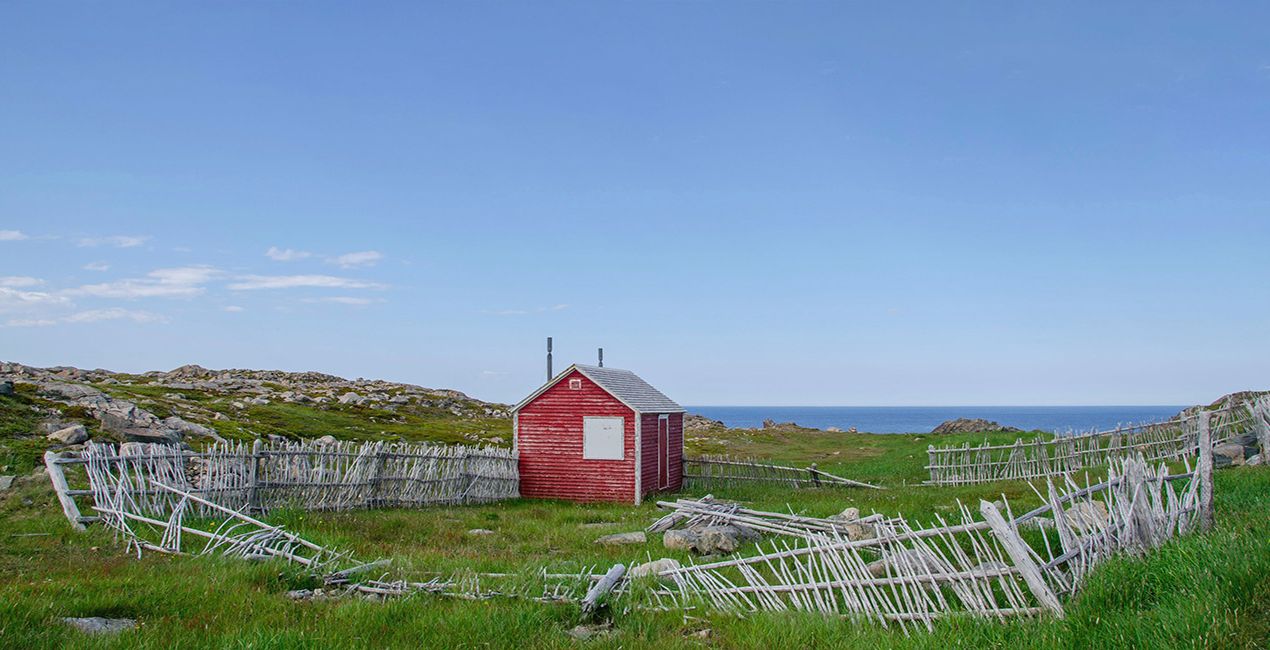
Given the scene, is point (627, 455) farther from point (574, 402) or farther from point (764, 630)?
point (764, 630)

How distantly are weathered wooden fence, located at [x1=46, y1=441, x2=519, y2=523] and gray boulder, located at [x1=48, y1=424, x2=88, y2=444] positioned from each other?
356cm

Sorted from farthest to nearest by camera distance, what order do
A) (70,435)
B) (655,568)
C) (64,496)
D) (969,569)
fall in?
(70,435)
(64,496)
(655,568)
(969,569)

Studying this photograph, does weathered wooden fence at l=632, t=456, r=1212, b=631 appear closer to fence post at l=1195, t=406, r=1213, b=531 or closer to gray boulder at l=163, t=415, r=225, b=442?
fence post at l=1195, t=406, r=1213, b=531

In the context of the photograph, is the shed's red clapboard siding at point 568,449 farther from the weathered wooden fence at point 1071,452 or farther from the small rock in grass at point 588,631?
the small rock in grass at point 588,631

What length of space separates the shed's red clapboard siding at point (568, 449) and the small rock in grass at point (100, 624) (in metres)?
18.1

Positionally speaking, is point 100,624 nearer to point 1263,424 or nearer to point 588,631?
point 588,631

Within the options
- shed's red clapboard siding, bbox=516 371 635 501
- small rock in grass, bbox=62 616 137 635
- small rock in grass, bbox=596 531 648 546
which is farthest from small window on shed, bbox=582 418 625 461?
small rock in grass, bbox=62 616 137 635

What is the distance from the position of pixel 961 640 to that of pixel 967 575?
1084 mm

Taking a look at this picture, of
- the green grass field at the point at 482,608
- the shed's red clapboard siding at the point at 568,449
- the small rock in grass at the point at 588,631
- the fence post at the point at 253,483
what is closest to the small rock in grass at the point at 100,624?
the green grass field at the point at 482,608

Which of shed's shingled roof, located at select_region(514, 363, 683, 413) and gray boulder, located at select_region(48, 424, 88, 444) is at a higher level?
shed's shingled roof, located at select_region(514, 363, 683, 413)

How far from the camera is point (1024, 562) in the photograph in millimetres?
7434

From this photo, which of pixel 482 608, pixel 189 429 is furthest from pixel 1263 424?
pixel 189 429

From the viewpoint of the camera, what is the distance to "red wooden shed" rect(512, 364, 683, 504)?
83.3ft

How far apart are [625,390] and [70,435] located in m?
15.0
